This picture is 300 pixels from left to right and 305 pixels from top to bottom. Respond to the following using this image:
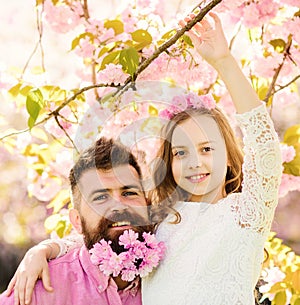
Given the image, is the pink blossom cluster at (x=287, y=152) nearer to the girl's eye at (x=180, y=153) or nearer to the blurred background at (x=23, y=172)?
the girl's eye at (x=180, y=153)

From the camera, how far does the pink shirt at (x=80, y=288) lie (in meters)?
1.97

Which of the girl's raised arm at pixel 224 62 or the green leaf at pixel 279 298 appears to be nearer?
the girl's raised arm at pixel 224 62

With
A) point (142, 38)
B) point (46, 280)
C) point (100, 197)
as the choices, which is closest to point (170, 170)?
point (100, 197)

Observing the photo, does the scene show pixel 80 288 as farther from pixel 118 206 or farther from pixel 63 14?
pixel 63 14

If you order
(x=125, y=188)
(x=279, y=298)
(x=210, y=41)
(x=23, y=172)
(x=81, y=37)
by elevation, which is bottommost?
(x=279, y=298)

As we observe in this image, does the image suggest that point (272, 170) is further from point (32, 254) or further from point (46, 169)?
point (46, 169)

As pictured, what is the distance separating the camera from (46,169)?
332 cm

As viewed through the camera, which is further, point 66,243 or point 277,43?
point 277,43

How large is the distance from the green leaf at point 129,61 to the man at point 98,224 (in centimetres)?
24

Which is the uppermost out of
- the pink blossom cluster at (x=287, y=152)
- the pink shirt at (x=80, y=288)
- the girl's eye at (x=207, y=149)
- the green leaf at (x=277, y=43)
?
the green leaf at (x=277, y=43)

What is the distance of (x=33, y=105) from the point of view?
2.33 metres

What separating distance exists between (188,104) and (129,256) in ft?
1.50

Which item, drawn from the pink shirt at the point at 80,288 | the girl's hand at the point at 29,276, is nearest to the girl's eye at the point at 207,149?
the pink shirt at the point at 80,288

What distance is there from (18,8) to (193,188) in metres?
4.66
